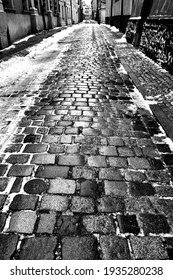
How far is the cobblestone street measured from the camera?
1757mm

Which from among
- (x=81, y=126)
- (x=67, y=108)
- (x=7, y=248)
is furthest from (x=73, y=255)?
(x=67, y=108)

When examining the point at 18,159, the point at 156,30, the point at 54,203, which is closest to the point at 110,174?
the point at 54,203

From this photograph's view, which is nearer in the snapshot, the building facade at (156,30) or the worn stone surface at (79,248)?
the worn stone surface at (79,248)

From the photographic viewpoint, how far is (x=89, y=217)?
6.51ft

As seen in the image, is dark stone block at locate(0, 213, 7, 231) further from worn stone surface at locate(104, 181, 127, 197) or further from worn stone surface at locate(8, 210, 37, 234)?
worn stone surface at locate(104, 181, 127, 197)

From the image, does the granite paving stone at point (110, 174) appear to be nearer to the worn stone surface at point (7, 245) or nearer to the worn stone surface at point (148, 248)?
the worn stone surface at point (148, 248)

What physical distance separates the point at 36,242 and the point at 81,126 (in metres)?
2.18

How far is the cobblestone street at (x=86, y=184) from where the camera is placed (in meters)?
1.76

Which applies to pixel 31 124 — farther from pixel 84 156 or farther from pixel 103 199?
pixel 103 199

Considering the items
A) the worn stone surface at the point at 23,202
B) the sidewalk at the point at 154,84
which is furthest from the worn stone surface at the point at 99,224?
the sidewalk at the point at 154,84

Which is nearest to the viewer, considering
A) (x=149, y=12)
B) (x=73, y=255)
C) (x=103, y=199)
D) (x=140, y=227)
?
(x=73, y=255)

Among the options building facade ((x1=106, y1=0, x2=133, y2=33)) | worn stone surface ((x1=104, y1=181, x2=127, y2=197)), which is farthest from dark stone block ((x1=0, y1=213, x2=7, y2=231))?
building facade ((x1=106, y1=0, x2=133, y2=33))

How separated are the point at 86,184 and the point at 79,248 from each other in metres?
0.76

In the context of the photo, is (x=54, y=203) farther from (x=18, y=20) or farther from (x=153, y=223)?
(x=18, y=20)
